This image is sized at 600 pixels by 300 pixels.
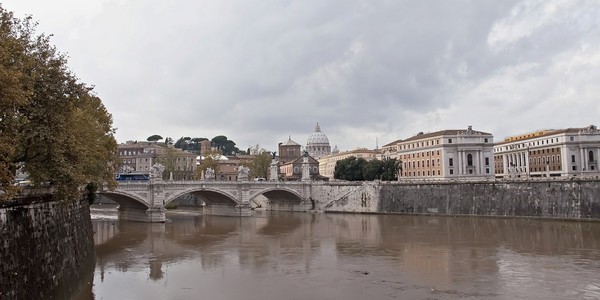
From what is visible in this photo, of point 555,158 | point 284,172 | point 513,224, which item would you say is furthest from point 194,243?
point 284,172

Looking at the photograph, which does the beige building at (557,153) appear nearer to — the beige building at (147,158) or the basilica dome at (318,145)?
the beige building at (147,158)

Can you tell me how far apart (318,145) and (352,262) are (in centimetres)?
15185

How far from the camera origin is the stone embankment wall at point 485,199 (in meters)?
52.3

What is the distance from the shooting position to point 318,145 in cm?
18238

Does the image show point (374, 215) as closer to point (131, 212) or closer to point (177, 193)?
point (177, 193)

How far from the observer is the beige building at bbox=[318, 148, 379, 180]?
140125mm

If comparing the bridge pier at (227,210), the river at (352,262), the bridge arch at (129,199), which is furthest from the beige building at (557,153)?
the bridge arch at (129,199)

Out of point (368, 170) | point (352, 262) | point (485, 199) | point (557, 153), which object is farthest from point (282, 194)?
point (352, 262)

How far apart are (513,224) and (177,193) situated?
36351 mm

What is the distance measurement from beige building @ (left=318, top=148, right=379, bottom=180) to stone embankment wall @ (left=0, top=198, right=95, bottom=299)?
110508 millimetres

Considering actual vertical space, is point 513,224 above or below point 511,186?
below

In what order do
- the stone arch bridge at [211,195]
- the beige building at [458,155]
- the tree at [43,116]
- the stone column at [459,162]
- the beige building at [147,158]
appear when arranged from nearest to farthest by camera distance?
1. the tree at [43,116]
2. the stone arch bridge at [211,195]
3. the stone column at [459,162]
4. the beige building at [458,155]
5. the beige building at [147,158]

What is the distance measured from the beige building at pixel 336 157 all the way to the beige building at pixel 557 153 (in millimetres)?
45903

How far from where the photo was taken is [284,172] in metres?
145
